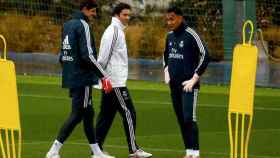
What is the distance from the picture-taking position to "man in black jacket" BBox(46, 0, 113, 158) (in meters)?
12.2

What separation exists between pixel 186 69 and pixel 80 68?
48.8 inches

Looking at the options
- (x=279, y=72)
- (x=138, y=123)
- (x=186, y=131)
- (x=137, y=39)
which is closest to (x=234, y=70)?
(x=186, y=131)

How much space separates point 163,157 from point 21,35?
53.8 feet

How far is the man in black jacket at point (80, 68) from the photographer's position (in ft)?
40.0

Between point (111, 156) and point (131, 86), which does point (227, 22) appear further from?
point (111, 156)

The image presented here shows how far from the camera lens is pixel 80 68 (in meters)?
12.3

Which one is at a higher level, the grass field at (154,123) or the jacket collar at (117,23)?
the jacket collar at (117,23)

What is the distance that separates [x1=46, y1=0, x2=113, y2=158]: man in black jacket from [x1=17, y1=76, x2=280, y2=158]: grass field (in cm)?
49

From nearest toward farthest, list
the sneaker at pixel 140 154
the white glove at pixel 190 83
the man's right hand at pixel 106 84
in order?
the white glove at pixel 190 83, the man's right hand at pixel 106 84, the sneaker at pixel 140 154

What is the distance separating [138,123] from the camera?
1622 centimetres

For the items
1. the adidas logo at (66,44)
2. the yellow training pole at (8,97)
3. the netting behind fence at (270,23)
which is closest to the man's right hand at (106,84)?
the adidas logo at (66,44)

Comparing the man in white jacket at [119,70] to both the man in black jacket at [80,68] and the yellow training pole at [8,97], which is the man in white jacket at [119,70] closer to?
the man in black jacket at [80,68]

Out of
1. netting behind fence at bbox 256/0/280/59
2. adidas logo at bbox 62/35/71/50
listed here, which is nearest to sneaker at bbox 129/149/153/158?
adidas logo at bbox 62/35/71/50

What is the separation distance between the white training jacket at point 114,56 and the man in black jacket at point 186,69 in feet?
1.97
